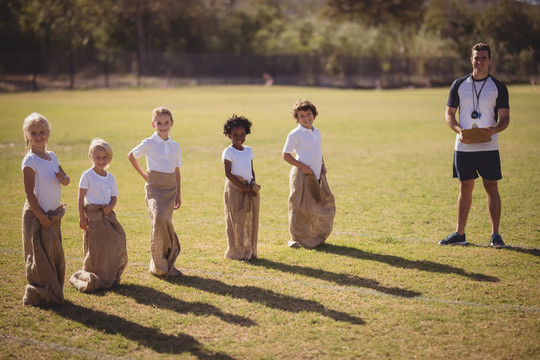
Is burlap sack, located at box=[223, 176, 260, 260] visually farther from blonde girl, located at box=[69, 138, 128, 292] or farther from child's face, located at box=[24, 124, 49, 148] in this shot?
child's face, located at box=[24, 124, 49, 148]

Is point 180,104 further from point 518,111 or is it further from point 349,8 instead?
point 349,8

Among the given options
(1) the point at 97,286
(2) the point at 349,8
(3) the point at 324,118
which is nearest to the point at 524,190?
(1) the point at 97,286

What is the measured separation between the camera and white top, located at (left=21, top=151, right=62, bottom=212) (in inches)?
199

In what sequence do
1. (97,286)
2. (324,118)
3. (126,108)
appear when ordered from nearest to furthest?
(97,286) → (324,118) → (126,108)

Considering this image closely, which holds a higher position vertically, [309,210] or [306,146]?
[306,146]

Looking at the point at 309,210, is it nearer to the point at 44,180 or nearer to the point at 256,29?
the point at 44,180

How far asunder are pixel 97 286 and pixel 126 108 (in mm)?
26188

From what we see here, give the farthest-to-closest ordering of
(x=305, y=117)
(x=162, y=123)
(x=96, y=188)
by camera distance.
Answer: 1. (x=305, y=117)
2. (x=162, y=123)
3. (x=96, y=188)

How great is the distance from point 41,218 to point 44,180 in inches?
13.7

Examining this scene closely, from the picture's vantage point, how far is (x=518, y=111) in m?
27.0

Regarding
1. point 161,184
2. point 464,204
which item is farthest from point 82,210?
point 464,204

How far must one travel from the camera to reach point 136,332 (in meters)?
4.72

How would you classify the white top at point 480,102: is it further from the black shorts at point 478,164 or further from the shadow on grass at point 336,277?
the shadow on grass at point 336,277

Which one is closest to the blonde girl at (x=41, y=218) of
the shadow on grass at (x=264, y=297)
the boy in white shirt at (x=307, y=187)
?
the shadow on grass at (x=264, y=297)
